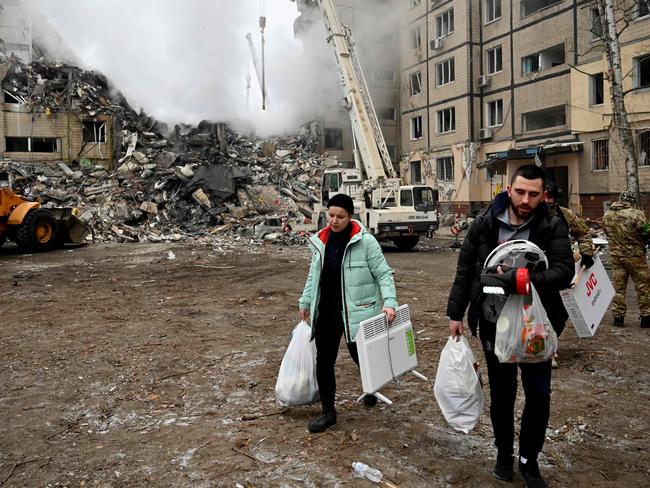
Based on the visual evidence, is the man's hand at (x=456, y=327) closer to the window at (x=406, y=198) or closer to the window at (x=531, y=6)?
the window at (x=406, y=198)

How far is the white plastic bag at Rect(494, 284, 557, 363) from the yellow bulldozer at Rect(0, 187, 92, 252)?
14537 mm

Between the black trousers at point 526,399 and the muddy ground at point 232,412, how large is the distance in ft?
0.87

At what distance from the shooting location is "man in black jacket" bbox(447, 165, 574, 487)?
8.38 ft

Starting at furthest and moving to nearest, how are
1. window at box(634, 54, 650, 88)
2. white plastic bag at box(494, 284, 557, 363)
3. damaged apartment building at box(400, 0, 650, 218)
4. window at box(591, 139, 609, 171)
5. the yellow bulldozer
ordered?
1. window at box(591, 139, 609, 171)
2. damaged apartment building at box(400, 0, 650, 218)
3. window at box(634, 54, 650, 88)
4. the yellow bulldozer
5. white plastic bag at box(494, 284, 557, 363)

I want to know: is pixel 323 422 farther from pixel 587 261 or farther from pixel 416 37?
pixel 416 37

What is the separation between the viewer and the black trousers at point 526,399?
2578mm

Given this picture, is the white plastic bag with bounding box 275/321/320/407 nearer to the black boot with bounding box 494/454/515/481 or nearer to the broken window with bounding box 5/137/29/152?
the black boot with bounding box 494/454/515/481

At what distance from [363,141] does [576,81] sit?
928cm

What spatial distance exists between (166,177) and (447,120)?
Result: 47.6 ft

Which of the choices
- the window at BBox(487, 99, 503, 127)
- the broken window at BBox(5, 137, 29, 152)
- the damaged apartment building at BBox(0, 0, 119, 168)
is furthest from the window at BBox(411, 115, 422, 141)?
the broken window at BBox(5, 137, 29, 152)

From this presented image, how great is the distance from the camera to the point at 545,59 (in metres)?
22.8

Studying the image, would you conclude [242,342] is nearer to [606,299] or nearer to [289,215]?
[606,299]

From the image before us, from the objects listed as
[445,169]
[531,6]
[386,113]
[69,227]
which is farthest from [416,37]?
→ [69,227]

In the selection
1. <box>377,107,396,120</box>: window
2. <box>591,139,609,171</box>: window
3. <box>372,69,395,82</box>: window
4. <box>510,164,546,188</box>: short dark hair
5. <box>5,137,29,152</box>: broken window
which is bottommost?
<box>510,164,546,188</box>: short dark hair
